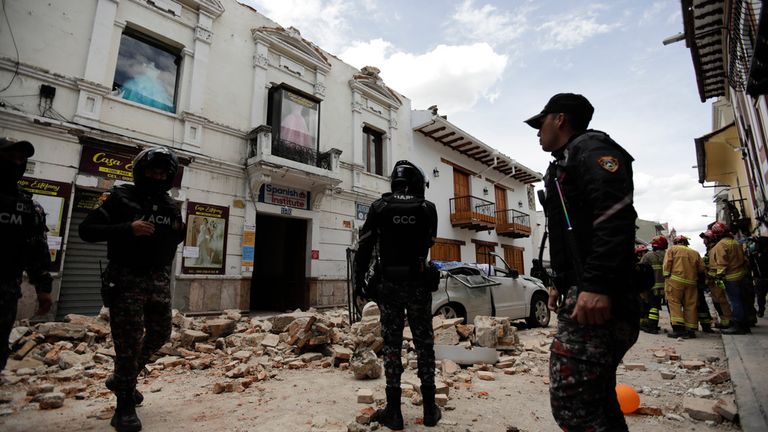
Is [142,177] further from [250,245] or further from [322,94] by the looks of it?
[322,94]

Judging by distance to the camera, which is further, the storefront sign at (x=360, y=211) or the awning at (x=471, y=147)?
the awning at (x=471, y=147)

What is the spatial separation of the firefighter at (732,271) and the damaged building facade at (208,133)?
642cm

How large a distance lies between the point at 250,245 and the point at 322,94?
5557 mm

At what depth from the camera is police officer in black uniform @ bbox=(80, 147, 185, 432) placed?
2.60 m

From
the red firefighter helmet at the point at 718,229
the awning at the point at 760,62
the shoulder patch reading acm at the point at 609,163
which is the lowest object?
the shoulder patch reading acm at the point at 609,163

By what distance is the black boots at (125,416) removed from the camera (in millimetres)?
2568

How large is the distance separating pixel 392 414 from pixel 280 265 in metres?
9.93

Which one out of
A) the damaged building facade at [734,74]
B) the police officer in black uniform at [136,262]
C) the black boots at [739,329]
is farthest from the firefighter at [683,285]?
the police officer in black uniform at [136,262]

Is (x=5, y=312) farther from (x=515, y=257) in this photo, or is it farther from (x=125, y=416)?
(x=515, y=257)

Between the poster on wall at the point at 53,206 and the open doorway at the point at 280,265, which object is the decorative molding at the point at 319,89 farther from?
the poster on wall at the point at 53,206

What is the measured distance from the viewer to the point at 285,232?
12.0 m

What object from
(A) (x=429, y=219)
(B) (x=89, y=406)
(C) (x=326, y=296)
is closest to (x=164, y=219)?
(B) (x=89, y=406)

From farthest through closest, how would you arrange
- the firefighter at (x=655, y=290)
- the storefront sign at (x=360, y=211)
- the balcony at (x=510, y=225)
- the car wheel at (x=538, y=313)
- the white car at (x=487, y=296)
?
the balcony at (x=510, y=225), the storefront sign at (x=360, y=211), the car wheel at (x=538, y=313), the firefighter at (x=655, y=290), the white car at (x=487, y=296)

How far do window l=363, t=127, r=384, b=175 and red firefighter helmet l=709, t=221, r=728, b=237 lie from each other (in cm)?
968
